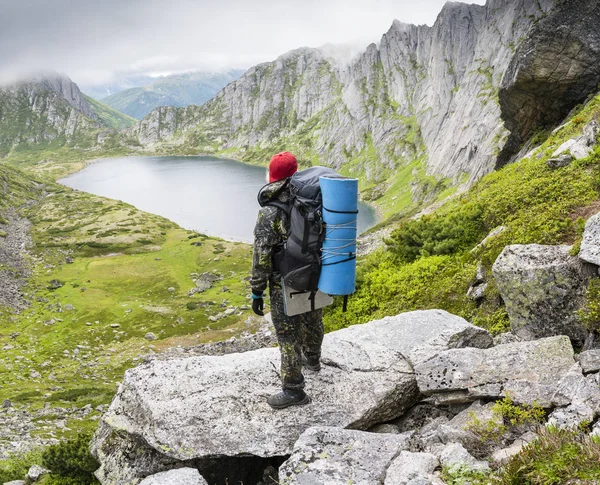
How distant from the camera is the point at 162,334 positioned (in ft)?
143

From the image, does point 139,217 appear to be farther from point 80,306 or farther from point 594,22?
point 594,22

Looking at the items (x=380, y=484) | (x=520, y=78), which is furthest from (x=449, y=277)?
(x=520, y=78)

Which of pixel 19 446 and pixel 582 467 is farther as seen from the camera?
pixel 19 446

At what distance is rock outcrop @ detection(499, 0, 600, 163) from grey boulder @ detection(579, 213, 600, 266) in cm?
2149

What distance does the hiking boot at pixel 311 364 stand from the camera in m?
8.98

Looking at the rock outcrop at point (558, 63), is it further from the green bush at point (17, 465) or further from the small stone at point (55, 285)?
the small stone at point (55, 285)

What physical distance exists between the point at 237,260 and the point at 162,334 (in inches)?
1090

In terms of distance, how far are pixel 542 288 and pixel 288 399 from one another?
565 cm

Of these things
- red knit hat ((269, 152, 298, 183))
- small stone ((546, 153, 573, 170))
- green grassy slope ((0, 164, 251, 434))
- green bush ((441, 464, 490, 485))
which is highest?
red knit hat ((269, 152, 298, 183))

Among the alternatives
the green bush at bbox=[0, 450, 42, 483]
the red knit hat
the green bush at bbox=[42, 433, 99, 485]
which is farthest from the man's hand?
the green bush at bbox=[0, 450, 42, 483]

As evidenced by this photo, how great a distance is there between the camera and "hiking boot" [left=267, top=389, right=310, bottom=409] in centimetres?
812

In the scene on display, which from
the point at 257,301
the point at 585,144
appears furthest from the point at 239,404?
the point at 585,144

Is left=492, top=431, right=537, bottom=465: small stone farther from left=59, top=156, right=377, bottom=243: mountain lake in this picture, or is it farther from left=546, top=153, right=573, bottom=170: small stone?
left=59, top=156, right=377, bottom=243: mountain lake

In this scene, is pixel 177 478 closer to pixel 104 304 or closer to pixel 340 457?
pixel 340 457
